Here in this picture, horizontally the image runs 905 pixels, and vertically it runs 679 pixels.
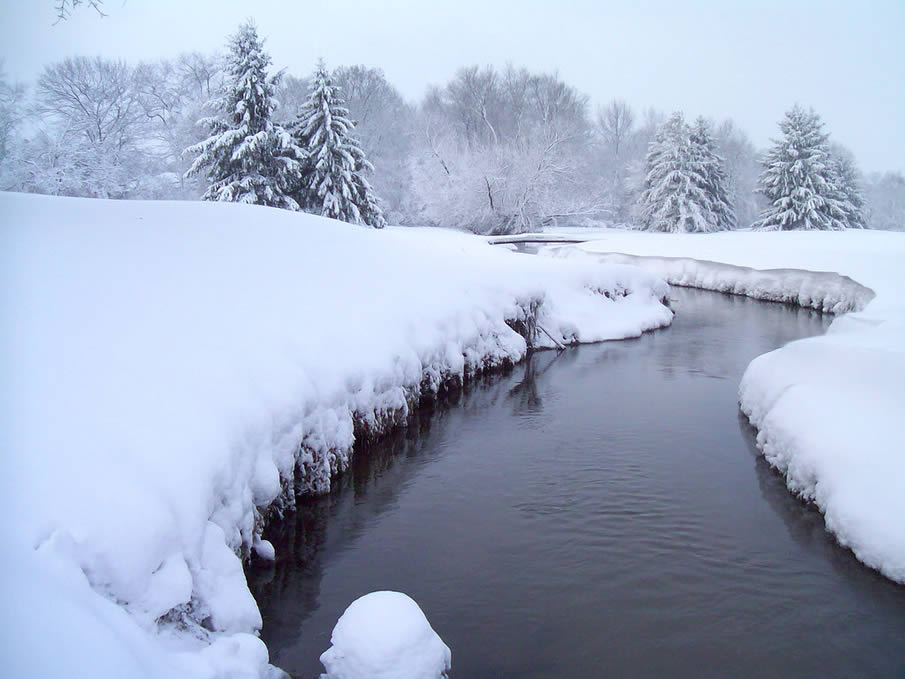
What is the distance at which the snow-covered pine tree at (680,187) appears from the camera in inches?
1563

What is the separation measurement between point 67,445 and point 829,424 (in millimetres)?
6638

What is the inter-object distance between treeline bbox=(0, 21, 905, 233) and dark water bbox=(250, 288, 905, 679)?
50.2 ft

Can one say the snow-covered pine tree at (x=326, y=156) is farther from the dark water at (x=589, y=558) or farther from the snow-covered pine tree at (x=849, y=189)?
the snow-covered pine tree at (x=849, y=189)

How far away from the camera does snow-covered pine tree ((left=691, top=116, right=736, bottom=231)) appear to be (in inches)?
1594

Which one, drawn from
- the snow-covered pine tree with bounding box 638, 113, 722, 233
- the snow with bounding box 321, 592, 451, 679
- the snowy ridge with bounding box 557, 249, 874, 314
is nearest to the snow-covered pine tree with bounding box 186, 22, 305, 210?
the snowy ridge with bounding box 557, 249, 874, 314

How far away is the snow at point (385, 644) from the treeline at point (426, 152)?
681 inches

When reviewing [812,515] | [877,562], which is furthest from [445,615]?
[812,515]

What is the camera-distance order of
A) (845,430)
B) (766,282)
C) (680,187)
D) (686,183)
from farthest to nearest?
1. (680,187)
2. (686,183)
3. (766,282)
4. (845,430)

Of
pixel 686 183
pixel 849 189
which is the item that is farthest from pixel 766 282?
pixel 849 189

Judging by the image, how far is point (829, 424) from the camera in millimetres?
6395

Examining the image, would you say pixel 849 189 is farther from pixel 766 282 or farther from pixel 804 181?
pixel 766 282

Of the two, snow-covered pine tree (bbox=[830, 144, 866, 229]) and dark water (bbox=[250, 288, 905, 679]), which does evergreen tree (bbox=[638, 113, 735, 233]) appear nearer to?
snow-covered pine tree (bbox=[830, 144, 866, 229])

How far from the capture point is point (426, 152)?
1601 inches

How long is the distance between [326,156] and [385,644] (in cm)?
2576
